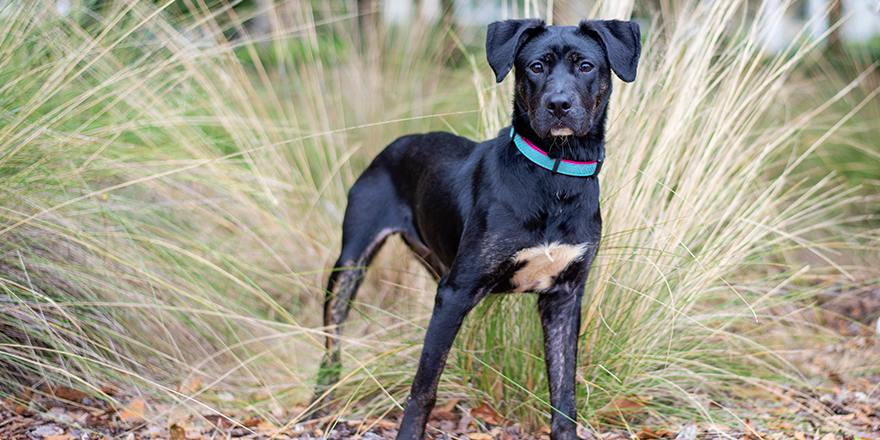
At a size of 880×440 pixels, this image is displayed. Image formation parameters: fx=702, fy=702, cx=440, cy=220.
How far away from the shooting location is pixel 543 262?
95.8 inches

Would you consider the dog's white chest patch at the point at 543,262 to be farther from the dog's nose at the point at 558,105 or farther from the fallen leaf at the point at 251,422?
the fallen leaf at the point at 251,422

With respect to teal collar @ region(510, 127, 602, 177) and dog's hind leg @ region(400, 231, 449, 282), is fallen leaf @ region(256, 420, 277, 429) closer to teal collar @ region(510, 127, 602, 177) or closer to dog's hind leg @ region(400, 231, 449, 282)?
dog's hind leg @ region(400, 231, 449, 282)

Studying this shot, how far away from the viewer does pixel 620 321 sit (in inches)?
112

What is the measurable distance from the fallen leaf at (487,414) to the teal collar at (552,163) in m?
1.11

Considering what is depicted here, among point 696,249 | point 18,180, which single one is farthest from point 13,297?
point 696,249

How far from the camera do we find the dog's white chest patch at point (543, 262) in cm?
240

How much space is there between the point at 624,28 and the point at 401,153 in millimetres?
1201

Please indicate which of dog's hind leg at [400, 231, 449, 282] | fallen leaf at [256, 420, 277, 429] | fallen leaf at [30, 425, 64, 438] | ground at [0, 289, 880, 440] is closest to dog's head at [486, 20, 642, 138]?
dog's hind leg at [400, 231, 449, 282]

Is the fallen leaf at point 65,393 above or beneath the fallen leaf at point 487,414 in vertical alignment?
above

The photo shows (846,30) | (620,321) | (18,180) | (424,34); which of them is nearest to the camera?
(18,180)

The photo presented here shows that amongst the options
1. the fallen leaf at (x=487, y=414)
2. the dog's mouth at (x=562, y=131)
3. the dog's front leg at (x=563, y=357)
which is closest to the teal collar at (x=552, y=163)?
the dog's mouth at (x=562, y=131)

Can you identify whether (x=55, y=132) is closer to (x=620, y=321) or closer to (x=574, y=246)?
(x=574, y=246)

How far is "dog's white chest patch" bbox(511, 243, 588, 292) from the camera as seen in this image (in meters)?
2.40

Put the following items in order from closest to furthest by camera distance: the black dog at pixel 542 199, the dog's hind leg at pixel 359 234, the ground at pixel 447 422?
the black dog at pixel 542 199
the ground at pixel 447 422
the dog's hind leg at pixel 359 234
